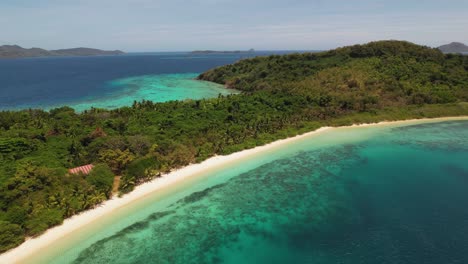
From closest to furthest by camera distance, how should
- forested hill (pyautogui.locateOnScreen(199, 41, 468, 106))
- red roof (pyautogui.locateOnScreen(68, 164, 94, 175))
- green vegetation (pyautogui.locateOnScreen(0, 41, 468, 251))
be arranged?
green vegetation (pyautogui.locateOnScreen(0, 41, 468, 251)) → red roof (pyautogui.locateOnScreen(68, 164, 94, 175)) → forested hill (pyautogui.locateOnScreen(199, 41, 468, 106))

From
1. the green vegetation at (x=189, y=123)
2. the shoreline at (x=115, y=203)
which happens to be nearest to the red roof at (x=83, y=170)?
the green vegetation at (x=189, y=123)

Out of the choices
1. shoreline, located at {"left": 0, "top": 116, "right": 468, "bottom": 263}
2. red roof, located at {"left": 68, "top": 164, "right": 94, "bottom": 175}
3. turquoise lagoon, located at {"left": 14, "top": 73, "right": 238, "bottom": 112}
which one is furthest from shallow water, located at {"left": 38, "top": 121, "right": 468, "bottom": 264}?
turquoise lagoon, located at {"left": 14, "top": 73, "right": 238, "bottom": 112}

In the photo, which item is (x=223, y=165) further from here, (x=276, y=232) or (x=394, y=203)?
(x=394, y=203)

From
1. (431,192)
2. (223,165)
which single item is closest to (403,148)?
(431,192)

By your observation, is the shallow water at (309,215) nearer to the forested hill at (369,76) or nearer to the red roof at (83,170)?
the red roof at (83,170)

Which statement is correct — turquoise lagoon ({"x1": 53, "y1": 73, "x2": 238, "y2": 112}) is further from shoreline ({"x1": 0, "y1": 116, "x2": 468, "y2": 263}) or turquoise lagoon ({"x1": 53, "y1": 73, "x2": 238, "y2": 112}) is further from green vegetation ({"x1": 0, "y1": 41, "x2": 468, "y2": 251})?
shoreline ({"x1": 0, "y1": 116, "x2": 468, "y2": 263})
